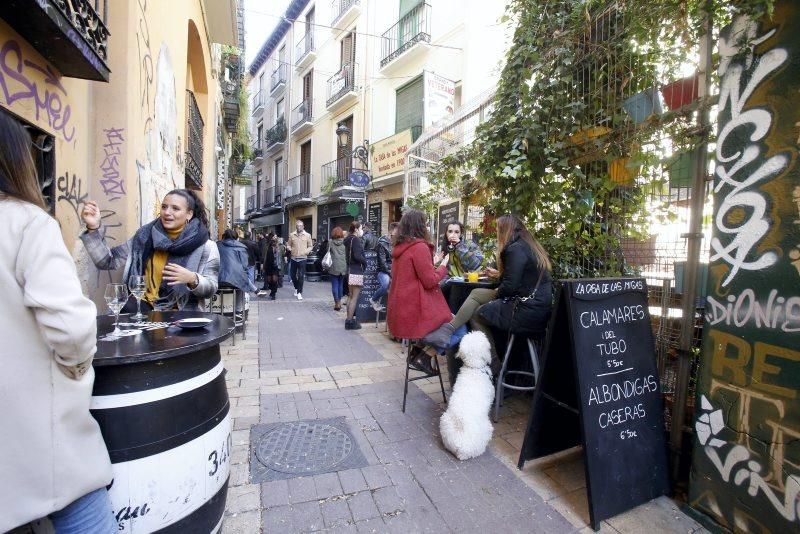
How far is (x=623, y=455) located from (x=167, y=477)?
2.41 metres

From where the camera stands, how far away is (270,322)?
295 inches

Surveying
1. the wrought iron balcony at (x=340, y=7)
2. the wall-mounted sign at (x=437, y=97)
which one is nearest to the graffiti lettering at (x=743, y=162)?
the wall-mounted sign at (x=437, y=97)

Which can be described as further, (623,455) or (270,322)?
(270,322)

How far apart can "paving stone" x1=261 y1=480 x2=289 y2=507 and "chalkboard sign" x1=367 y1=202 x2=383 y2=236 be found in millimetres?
12260

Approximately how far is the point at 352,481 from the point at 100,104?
3537 mm

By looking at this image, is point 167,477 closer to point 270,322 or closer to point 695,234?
point 695,234

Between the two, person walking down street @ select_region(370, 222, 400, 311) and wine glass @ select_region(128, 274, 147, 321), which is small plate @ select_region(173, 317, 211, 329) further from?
person walking down street @ select_region(370, 222, 400, 311)

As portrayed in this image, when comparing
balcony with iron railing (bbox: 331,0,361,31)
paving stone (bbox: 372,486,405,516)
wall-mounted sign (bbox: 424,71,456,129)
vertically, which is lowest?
paving stone (bbox: 372,486,405,516)

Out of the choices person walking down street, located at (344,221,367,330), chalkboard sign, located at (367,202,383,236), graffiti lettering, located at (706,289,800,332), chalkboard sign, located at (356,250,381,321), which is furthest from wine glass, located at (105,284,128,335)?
chalkboard sign, located at (367,202,383,236)

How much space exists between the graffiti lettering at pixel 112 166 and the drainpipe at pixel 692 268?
4246mm

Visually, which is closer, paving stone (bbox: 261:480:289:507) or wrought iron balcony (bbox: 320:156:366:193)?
paving stone (bbox: 261:480:289:507)

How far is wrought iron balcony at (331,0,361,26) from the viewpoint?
1534 centimetres

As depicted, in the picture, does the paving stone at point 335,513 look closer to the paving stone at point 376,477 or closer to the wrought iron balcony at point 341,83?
the paving stone at point 376,477

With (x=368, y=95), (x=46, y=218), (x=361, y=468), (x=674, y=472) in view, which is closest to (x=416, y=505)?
(x=361, y=468)
